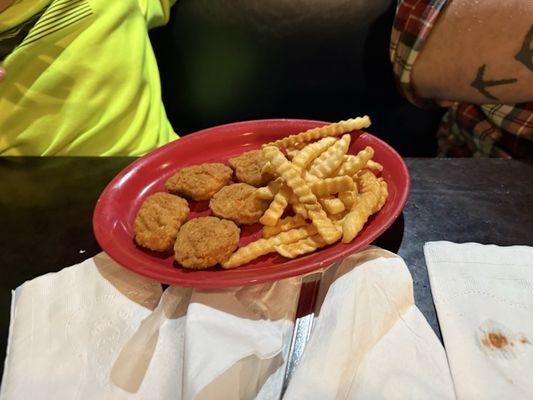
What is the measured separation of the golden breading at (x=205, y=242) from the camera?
0.93m

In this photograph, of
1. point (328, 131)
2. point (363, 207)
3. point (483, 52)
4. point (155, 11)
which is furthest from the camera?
point (155, 11)

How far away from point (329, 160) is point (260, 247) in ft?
0.87

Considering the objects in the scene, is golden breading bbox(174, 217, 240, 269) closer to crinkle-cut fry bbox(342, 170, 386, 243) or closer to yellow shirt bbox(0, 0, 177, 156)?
crinkle-cut fry bbox(342, 170, 386, 243)

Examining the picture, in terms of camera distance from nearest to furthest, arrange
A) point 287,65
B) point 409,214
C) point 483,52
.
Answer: point 409,214 → point 483,52 → point 287,65

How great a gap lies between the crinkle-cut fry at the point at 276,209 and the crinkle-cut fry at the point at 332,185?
0.06 m

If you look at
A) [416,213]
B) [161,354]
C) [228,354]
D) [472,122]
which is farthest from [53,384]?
[472,122]

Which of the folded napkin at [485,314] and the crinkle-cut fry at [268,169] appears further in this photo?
the crinkle-cut fry at [268,169]

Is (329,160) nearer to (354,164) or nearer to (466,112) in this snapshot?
(354,164)

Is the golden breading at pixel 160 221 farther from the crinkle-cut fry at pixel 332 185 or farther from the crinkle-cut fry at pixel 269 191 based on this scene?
the crinkle-cut fry at pixel 332 185

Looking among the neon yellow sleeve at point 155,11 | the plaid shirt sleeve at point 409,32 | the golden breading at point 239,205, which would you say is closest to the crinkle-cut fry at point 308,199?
the golden breading at point 239,205

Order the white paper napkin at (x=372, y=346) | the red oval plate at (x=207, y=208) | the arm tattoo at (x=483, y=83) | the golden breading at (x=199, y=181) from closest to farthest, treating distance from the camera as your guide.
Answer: the white paper napkin at (x=372, y=346) < the red oval plate at (x=207, y=208) < the golden breading at (x=199, y=181) < the arm tattoo at (x=483, y=83)

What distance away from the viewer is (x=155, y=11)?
1707mm

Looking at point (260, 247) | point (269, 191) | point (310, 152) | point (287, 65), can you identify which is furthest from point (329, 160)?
point (287, 65)

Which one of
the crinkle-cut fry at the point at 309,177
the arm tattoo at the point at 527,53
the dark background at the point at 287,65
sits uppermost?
the arm tattoo at the point at 527,53
